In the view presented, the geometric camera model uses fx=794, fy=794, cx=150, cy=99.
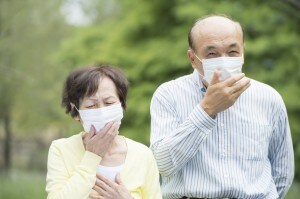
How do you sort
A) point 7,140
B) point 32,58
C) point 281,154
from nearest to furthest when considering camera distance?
point 281,154, point 32,58, point 7,140

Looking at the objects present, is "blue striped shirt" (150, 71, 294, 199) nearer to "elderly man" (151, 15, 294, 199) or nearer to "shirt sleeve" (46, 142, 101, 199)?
"elderly man" (151, 15, 294, 199)

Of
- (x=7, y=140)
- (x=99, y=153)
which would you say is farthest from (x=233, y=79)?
(x=7, y=140)

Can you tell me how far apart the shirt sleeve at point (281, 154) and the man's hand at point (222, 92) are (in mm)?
594

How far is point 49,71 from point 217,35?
26288 millimetres

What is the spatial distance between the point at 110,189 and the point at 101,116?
386mm

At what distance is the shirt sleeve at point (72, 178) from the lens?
3994 mm

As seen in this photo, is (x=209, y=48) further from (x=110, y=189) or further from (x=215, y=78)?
(x=110, y=189)

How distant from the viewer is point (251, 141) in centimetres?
455

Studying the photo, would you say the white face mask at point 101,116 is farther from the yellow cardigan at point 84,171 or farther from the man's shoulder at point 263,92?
the man's shoulder at point 263,92

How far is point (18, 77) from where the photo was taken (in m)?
22.9

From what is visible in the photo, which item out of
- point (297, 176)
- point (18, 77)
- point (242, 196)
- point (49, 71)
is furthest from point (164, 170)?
point (49, 71)

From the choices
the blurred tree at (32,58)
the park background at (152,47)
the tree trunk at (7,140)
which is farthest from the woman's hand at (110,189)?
the tree trunk at (7,140)

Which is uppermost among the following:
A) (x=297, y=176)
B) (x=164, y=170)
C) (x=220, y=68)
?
(x=220, y=68)

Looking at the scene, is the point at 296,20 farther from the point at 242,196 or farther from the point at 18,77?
the point at 242,196
